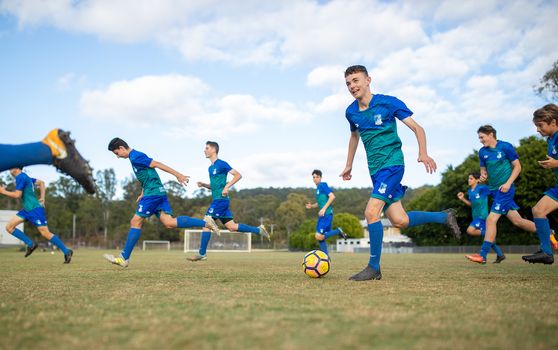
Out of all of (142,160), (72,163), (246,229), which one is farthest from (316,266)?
(246,229)

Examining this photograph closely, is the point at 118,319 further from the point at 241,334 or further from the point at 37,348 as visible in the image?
the point at 241,334

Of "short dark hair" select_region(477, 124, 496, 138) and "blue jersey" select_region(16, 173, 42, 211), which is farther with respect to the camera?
"blue jersey" select_region(16, 173, 42, 211)

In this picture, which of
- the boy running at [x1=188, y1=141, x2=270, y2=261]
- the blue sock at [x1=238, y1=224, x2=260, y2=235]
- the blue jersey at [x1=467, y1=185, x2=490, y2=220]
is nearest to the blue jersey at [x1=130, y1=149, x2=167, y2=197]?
the boy running at [x1=188, y1=141, x2=270, y2=261]

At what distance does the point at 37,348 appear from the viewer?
2191 mm

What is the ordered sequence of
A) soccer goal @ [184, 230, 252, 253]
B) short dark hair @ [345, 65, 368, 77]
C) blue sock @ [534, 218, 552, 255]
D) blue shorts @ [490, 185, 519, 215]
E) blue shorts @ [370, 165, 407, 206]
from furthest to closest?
soccer goal @ [184, 230, 252, 253] < blue shorts @ [490, 185, 519, 215] < blue sock @ [534, 218, 552, 255] < short dark hair @ [345, 65, 368, 77] < blue shorts @ [370, 165, 407, 206]

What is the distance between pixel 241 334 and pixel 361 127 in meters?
4.29

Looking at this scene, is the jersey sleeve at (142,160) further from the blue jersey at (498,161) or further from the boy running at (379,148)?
the blue jersey at (498,161)

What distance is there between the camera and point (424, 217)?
263 inches

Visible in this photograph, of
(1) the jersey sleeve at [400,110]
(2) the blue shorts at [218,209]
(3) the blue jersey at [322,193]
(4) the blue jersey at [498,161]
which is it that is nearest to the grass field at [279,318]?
(1) the jersey sleeve at [400,110]

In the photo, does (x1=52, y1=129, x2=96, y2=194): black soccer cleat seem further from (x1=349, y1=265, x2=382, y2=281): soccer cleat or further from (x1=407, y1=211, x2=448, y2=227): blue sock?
(x1=407, y1=211, x2=448, y2=227): blue sock

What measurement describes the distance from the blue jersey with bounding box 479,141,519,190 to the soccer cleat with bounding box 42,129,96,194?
7030mm

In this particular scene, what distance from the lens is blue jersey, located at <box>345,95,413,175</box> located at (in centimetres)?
597

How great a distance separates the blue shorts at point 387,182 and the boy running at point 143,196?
3655 mm

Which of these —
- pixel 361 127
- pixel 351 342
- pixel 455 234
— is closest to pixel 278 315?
pixel 351 342
